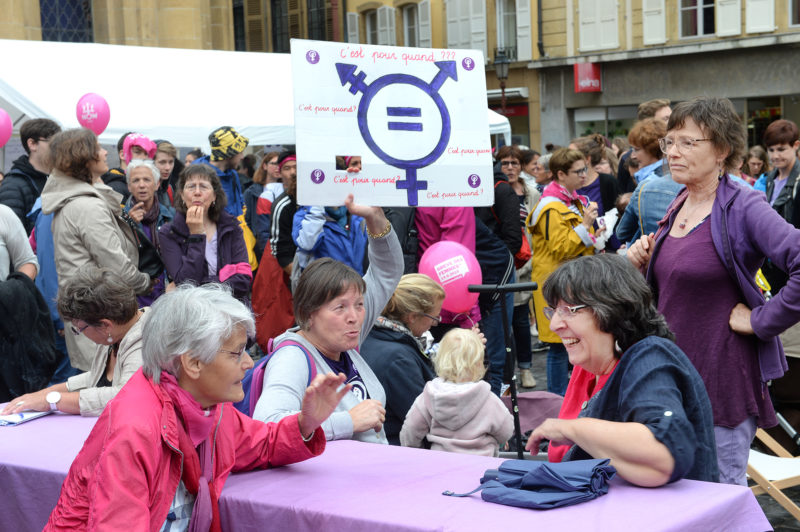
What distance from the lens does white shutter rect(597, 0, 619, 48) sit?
27.6 m

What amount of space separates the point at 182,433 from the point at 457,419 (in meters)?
1.84

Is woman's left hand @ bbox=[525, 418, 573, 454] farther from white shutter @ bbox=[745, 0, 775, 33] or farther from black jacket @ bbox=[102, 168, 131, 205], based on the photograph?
white shutter @ bbox=[745, 0, 775, 33]

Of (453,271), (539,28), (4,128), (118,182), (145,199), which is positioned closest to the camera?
(453,271)

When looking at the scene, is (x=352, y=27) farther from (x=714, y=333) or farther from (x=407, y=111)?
(x=714, y=333)

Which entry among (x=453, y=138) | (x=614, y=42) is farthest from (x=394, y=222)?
(x=614, y=42)

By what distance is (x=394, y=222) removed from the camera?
628 centimetres

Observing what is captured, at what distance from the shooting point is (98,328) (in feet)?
11.6

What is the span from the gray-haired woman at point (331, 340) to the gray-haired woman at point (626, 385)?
29.3 inches

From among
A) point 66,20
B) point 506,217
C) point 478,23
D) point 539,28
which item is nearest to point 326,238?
point 506,217

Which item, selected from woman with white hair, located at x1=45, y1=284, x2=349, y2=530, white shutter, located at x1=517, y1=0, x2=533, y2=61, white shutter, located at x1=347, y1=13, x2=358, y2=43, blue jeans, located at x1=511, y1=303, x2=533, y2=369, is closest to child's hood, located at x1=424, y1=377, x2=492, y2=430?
woman with white hair, located at x1=45, y1=284, x2=349, y2=530

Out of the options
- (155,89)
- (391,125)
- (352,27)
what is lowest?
(391,125)

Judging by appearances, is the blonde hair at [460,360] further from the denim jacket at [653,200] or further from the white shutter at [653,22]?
the white shutter at [653,22]

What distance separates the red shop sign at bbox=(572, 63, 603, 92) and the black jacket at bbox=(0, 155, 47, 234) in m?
23.1

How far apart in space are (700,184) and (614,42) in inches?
1004
